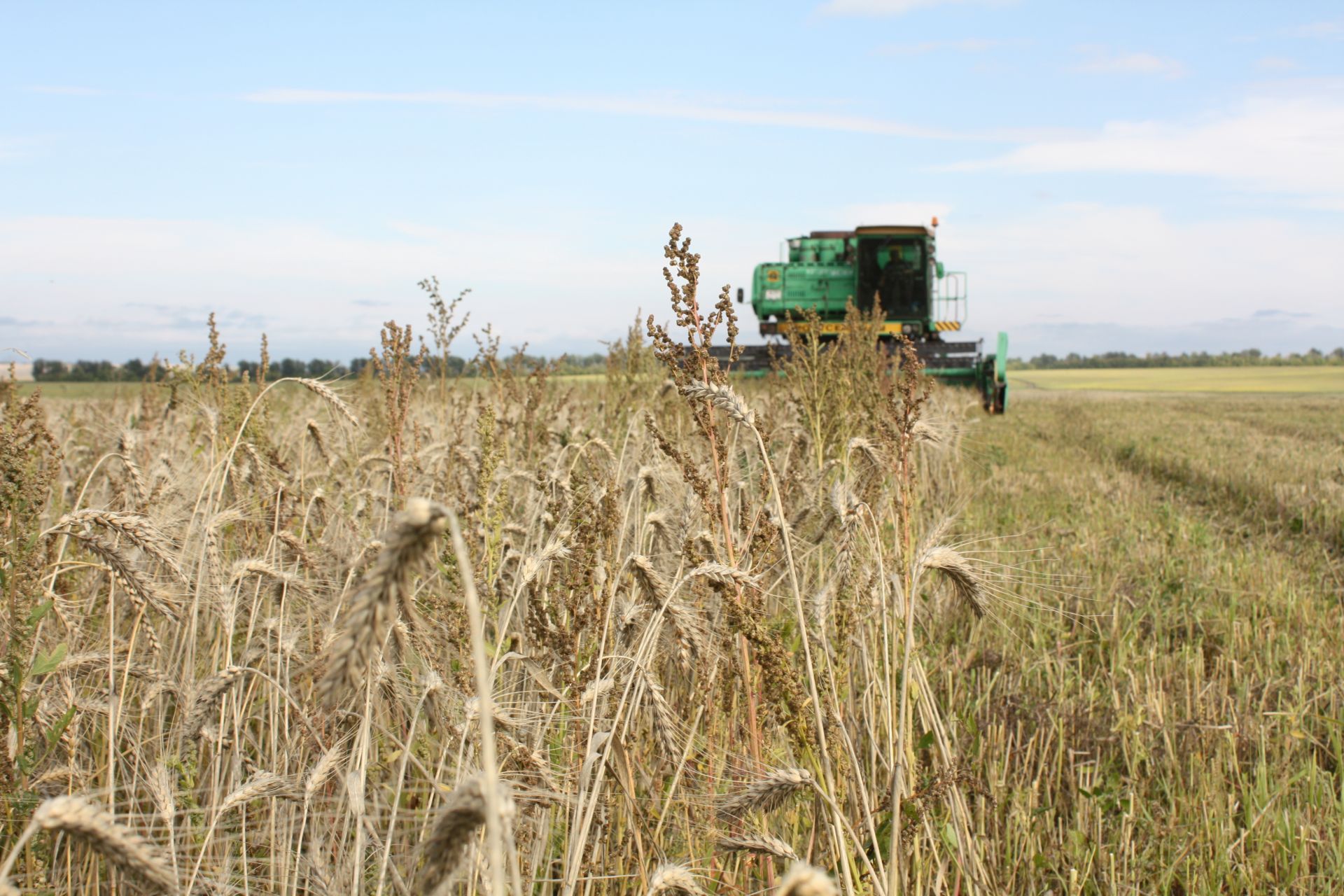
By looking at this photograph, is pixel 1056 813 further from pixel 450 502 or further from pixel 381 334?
pixel 381 334

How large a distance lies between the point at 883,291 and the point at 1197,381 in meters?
41.8

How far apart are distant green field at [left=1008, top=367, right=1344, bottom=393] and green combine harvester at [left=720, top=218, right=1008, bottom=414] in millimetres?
24278

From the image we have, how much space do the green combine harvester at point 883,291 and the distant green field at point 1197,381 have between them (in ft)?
79.7

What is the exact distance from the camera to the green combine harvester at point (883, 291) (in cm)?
1792

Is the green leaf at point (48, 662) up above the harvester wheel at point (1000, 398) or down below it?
below

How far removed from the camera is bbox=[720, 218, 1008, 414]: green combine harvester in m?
17.9

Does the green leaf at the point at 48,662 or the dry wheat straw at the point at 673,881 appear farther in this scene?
the green leaf at the point at 48,662

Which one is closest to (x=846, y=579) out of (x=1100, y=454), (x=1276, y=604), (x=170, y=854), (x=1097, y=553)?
(x=170, y=854)

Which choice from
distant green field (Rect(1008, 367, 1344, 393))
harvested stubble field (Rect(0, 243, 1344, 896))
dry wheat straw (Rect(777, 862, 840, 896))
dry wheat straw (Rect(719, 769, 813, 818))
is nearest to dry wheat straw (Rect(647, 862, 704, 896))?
harvested stubble field (Rect(0, 243, 1344, 896))

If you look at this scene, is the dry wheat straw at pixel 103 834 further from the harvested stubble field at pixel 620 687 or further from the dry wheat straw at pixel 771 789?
the dry wheat straw at pixel 771 789

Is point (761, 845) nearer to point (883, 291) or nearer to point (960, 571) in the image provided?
point (960, 571)

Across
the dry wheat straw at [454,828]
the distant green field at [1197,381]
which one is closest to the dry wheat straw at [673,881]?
the dry wheat straw at [454,828]

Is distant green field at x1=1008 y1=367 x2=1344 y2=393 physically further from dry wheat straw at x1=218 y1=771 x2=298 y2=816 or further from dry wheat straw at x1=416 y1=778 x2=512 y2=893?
dry wheat straw at x1=416 y1=778 x2=512 y2=893

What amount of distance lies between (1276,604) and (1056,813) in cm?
242
